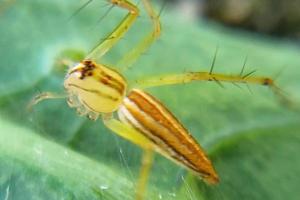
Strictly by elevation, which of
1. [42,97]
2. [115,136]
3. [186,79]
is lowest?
[115,136]

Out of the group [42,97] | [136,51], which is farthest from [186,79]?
[42,97]

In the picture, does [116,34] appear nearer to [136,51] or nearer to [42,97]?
[136,51]

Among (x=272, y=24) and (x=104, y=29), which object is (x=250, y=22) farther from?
(x=104, y=29)

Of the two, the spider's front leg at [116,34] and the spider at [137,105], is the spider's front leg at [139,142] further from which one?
the spider's front leg at [116,34]

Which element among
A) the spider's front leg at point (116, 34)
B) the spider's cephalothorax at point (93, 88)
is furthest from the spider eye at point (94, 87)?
the spider's front leg at point (116, 34)

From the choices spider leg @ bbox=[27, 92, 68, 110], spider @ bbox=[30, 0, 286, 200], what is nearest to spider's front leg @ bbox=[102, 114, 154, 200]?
spider @ bbox=[30, 0, 286, 200]

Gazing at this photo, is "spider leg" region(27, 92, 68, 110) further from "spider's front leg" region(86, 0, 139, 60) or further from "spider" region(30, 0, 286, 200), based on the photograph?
"spider's front leg" region(86, 0, 139, 60)
